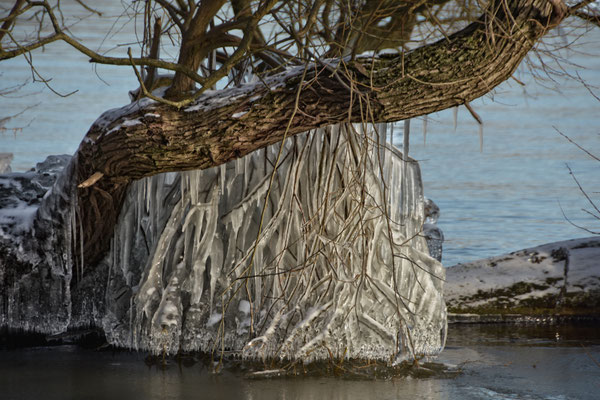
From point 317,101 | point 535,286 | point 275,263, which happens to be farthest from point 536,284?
point 317,101

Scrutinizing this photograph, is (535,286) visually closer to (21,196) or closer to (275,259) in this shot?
(275,259)

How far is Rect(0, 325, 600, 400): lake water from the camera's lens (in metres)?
4.64

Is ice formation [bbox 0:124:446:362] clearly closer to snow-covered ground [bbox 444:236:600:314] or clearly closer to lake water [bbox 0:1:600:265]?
snow-covered ground [bbox 444:236:600:314]

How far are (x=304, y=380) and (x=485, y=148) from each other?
39.5 feet

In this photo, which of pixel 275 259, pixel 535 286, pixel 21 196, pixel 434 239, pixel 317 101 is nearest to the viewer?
pixel 317 101

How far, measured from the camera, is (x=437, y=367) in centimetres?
526

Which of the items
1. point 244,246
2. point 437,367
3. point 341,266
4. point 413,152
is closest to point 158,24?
point 244,246

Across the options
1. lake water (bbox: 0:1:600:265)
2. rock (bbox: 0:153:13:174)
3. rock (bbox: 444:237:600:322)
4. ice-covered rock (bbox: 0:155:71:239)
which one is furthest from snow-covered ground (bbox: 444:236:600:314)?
rock (bbox: 0:153:13:174)

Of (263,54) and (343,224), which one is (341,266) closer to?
(343,224)

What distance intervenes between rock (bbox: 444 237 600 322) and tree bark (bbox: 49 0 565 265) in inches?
96.4

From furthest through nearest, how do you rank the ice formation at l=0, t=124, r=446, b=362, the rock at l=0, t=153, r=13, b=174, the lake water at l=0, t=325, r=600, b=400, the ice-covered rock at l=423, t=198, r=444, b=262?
1. the rock at l=0, t=153, r=13, b=174
2. the ice-covered rock at l=423, t=198, r=444, b=262
3. the ice formation at l=0, t=124, r=446, b=362
4. the lake water at l=0, t=325, r=600, b=400

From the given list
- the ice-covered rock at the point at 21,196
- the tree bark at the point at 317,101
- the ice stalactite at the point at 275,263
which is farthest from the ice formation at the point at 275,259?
the tree bark at the point at 317,101

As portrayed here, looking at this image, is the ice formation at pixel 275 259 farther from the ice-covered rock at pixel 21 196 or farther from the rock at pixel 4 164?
the rock at pixel 4 164

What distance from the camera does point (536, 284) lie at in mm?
6699
